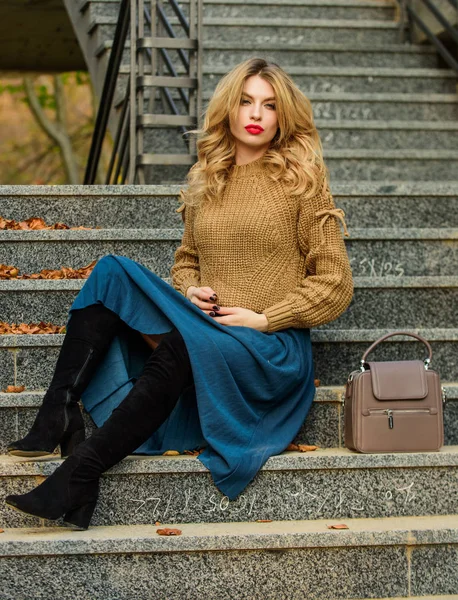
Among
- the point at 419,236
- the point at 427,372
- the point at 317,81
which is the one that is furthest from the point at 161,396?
the point at 317,81

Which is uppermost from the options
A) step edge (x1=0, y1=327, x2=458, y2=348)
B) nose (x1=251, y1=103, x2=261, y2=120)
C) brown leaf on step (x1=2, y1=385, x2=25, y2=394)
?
nose (x1=251, y1=103, x2=261, y2=120)

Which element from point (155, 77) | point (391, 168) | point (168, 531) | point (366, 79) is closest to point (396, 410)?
point (168, 531)

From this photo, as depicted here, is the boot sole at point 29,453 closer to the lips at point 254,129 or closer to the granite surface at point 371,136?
the lips at point 254,129

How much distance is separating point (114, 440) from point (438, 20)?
4341 mm

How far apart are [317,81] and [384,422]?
11.3ft

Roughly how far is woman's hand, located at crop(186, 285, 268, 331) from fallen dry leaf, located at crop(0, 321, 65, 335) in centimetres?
60

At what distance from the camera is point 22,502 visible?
2705 millimetres

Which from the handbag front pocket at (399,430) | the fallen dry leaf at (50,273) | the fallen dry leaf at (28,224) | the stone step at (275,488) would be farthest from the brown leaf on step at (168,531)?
the fallen dry leaf at (28,224)

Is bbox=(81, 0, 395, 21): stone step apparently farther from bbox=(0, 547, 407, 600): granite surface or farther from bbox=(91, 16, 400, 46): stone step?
bbox=(0, 547, 407, 600): granite surface

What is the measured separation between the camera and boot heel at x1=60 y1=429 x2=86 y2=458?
3.01 m

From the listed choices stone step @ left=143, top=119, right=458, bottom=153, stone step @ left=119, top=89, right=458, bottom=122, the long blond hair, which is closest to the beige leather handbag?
the long blond hair

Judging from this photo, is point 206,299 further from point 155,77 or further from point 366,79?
point 366,79

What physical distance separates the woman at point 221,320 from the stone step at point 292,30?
3.16 metres

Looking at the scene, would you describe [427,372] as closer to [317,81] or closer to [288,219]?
[288,219]
